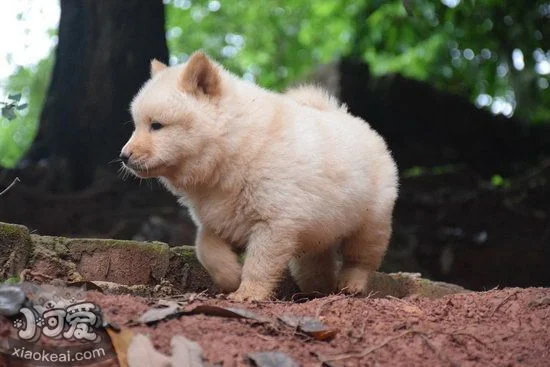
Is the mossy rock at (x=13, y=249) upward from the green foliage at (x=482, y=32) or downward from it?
downward

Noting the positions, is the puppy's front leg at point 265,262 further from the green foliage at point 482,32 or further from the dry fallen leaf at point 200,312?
the green foliage at point 482,32

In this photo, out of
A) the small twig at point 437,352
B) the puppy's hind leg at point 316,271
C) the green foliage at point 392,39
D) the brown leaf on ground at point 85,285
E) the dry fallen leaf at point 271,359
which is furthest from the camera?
the green foliage at point 392,39

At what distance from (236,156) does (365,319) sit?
1452 millimetres

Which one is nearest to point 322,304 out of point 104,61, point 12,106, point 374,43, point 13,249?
point 13,249

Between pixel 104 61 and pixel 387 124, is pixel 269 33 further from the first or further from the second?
pixel 104 61

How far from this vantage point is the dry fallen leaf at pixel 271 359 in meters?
3.38

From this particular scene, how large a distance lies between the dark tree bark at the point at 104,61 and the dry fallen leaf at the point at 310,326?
3551 mm

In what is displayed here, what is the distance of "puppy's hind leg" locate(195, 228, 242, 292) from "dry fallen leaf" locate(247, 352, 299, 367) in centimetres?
177

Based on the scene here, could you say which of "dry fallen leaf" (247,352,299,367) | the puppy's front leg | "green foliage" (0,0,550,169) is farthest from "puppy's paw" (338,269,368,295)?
"dry fallen leaf" (247,352,299,367)

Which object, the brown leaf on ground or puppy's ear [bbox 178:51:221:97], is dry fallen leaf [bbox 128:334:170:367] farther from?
puppy's ear [bbox 178:51:221:97]

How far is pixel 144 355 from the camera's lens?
3.26 m

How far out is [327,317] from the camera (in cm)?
421

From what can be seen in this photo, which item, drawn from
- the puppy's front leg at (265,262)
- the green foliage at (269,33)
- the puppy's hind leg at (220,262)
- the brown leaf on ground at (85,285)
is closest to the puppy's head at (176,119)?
the puppy's hind leg at (220,262)

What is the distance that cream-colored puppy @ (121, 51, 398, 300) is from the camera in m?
5.02
